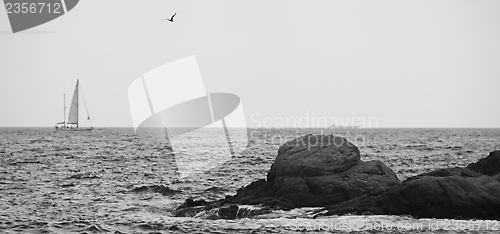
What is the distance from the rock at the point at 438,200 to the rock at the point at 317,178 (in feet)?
3.37

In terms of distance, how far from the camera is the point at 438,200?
21.1 metres

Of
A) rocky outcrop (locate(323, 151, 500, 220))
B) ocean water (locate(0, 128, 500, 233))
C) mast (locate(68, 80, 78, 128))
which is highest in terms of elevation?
mast (locate(68, 80, 78, 128))

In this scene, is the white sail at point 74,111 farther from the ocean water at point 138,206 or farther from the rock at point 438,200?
the rock at point 438,200

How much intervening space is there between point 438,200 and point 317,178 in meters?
5.68

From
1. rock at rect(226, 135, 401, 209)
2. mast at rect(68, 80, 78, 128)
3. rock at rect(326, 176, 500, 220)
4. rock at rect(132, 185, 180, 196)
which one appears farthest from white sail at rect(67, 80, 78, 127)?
rock at rect(326, 176, 500, 220)

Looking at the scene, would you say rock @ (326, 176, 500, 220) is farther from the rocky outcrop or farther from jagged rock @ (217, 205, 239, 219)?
jagged rock @ (217, 205, 239, 219)

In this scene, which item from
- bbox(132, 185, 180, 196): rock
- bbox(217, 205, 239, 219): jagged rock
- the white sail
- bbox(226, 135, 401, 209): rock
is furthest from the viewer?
the white sail

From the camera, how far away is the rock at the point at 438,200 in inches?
820

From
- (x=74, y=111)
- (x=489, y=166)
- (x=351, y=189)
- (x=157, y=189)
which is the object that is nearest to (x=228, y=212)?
(x=351, y=189)

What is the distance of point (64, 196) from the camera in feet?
94.6

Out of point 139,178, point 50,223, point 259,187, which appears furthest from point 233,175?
point 50,223

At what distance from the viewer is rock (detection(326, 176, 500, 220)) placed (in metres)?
20.8

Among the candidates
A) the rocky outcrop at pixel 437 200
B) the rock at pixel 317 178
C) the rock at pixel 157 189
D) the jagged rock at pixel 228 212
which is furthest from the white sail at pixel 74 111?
the rocky outcrop at pixel 437 200

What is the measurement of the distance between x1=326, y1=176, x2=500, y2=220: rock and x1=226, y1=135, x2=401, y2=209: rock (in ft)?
3.37
